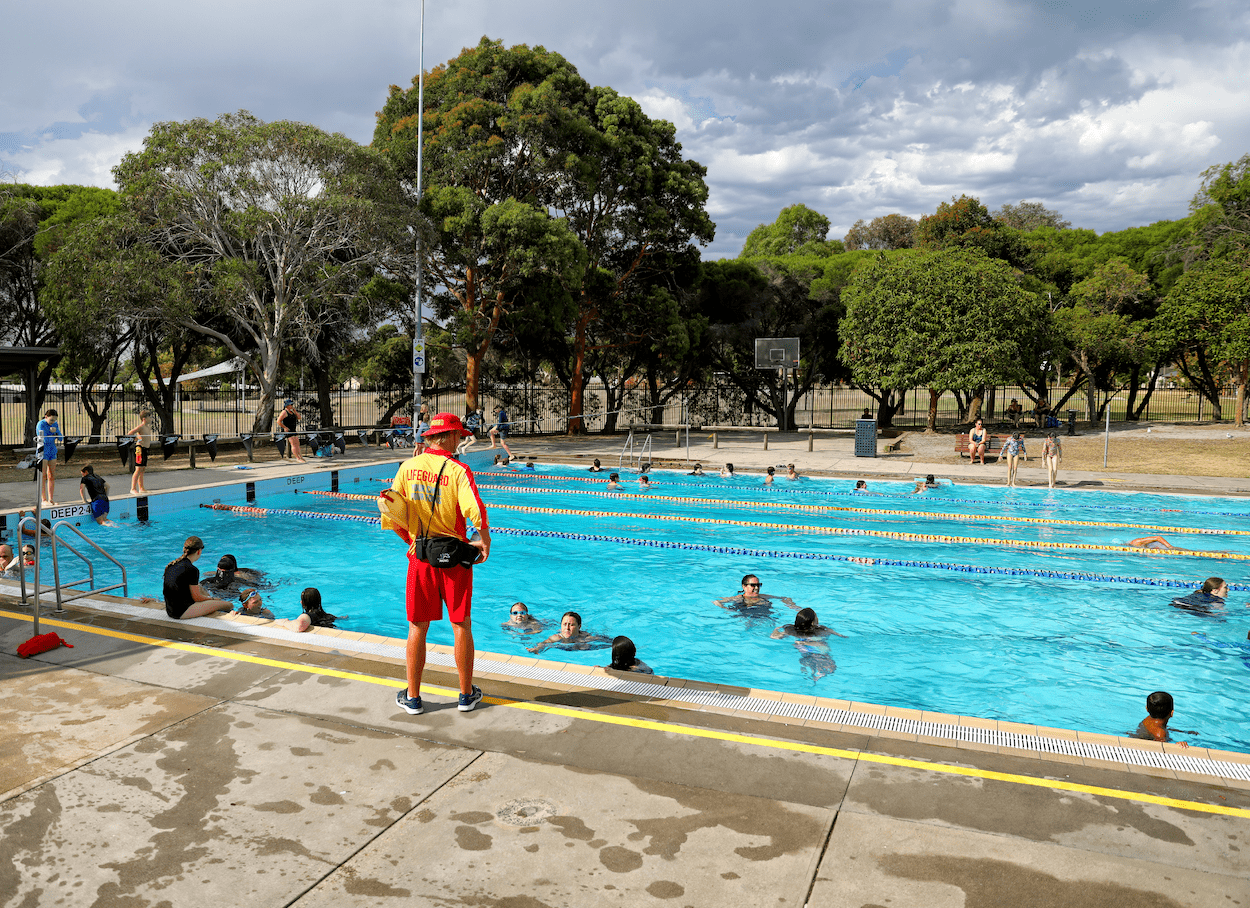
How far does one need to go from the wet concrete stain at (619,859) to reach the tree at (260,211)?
861 inches

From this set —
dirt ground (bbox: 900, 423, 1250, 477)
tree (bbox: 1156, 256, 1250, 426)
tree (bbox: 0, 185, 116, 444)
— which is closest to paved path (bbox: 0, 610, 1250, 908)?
dirt ground (bbox: 900, 423, 1250, 477)

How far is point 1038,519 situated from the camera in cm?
1554

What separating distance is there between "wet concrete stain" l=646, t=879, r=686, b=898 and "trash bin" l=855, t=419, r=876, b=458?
22.4m

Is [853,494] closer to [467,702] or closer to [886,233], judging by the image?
[467,702]

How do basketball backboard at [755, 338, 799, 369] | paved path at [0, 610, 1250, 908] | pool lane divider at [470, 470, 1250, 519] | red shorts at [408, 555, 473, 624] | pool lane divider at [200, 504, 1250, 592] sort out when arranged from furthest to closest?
1. basketball backboard at [755, 338, 799, 369]
2. pool lane divider at [470, 470, 1250, 519]
3. pool lane divider at [200, 504, 1250, 592]
4. red shorts at [408, 555, 473, 624]
5. paved path at [0, 610, 1250, 908]

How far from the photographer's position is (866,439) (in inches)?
977

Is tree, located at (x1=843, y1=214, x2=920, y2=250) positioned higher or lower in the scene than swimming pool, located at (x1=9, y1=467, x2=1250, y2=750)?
higher

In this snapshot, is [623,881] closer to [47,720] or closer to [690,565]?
[47,720]

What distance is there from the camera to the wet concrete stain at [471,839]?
3.76m

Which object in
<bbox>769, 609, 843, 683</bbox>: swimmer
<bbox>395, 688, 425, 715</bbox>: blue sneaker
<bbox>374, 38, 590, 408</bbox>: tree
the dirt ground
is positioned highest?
<bbox>374, 38, 590, 408</bbox>: tree

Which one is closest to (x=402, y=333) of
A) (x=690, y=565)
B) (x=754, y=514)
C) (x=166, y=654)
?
(x=754, y=514)

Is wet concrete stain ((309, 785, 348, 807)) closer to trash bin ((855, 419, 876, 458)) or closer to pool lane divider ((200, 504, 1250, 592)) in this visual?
pool lane divider ((200, 504, 1250, 592))

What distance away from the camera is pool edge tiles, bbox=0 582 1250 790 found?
461 cm

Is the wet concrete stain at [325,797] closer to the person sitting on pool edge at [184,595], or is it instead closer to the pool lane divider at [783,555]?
the person sitting on pool edge at [184,595]
